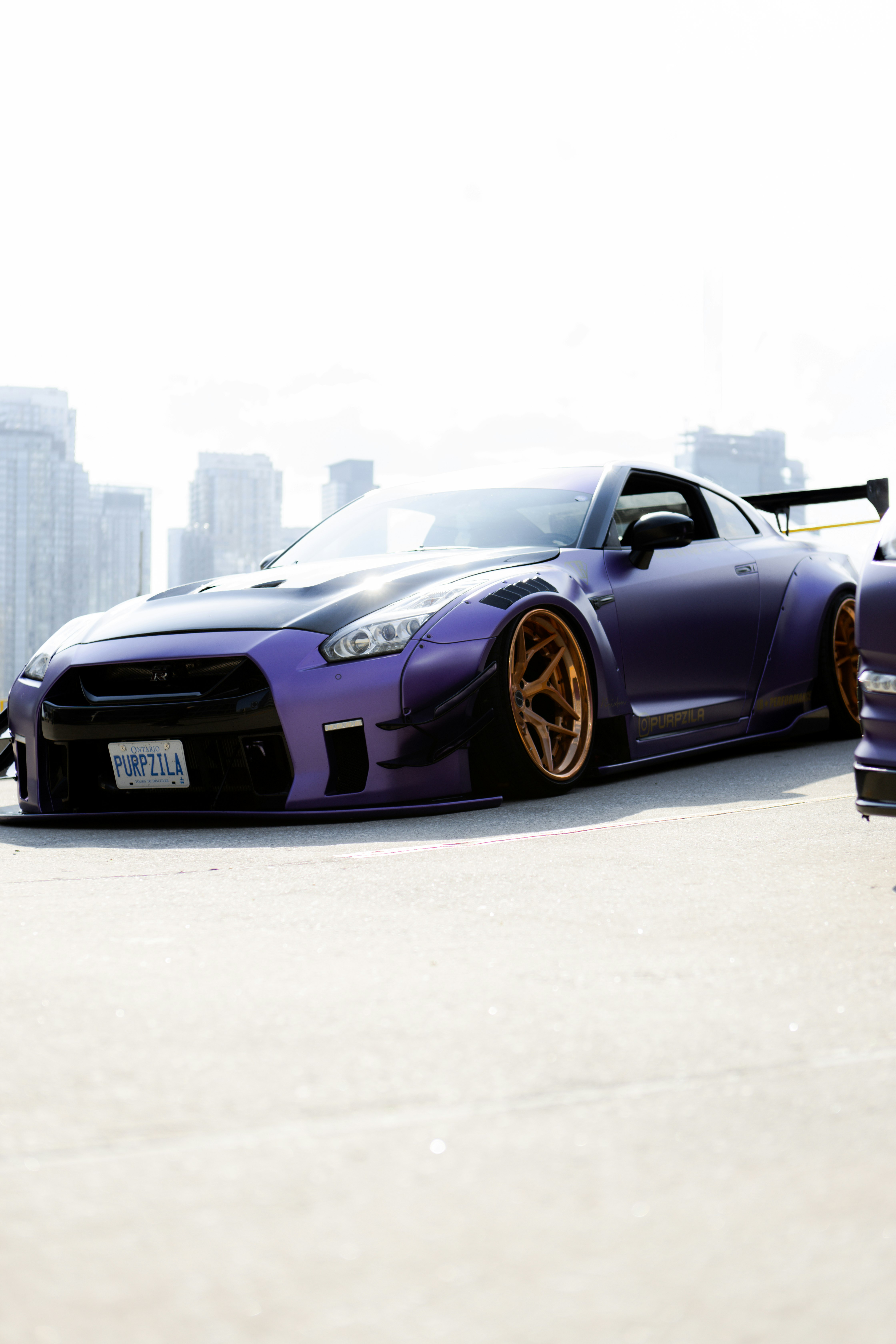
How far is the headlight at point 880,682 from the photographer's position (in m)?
3.34

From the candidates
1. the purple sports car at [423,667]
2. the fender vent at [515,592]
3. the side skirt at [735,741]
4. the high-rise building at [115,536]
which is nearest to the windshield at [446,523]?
the purple sports car at [423,667]

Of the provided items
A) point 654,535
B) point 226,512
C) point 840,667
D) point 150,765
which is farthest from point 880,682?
point 226,512

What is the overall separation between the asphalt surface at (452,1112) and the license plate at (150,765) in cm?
135

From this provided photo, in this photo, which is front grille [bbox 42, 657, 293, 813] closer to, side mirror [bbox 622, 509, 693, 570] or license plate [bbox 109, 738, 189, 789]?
license plate [bbox 109, 738, 189, 789]

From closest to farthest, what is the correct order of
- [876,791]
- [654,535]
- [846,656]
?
1. [876,791]
2. [654,535]
3. [846,656]

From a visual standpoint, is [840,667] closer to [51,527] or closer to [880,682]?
[880,682]

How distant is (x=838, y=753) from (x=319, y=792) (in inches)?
112

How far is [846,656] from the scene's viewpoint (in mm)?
7121

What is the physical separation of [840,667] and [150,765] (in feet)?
12.2

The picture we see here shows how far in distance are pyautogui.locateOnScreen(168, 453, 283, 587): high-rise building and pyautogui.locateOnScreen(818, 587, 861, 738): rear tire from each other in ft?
244

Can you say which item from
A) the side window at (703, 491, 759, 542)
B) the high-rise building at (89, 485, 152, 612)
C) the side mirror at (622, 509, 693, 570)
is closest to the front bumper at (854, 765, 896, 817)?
the side mirror at (622, 509, 693, 570)

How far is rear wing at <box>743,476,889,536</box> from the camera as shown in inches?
313

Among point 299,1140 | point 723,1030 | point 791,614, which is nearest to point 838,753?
point 791,614

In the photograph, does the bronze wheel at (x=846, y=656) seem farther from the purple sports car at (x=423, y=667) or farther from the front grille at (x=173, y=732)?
the front grille at (x=173, y=732)
